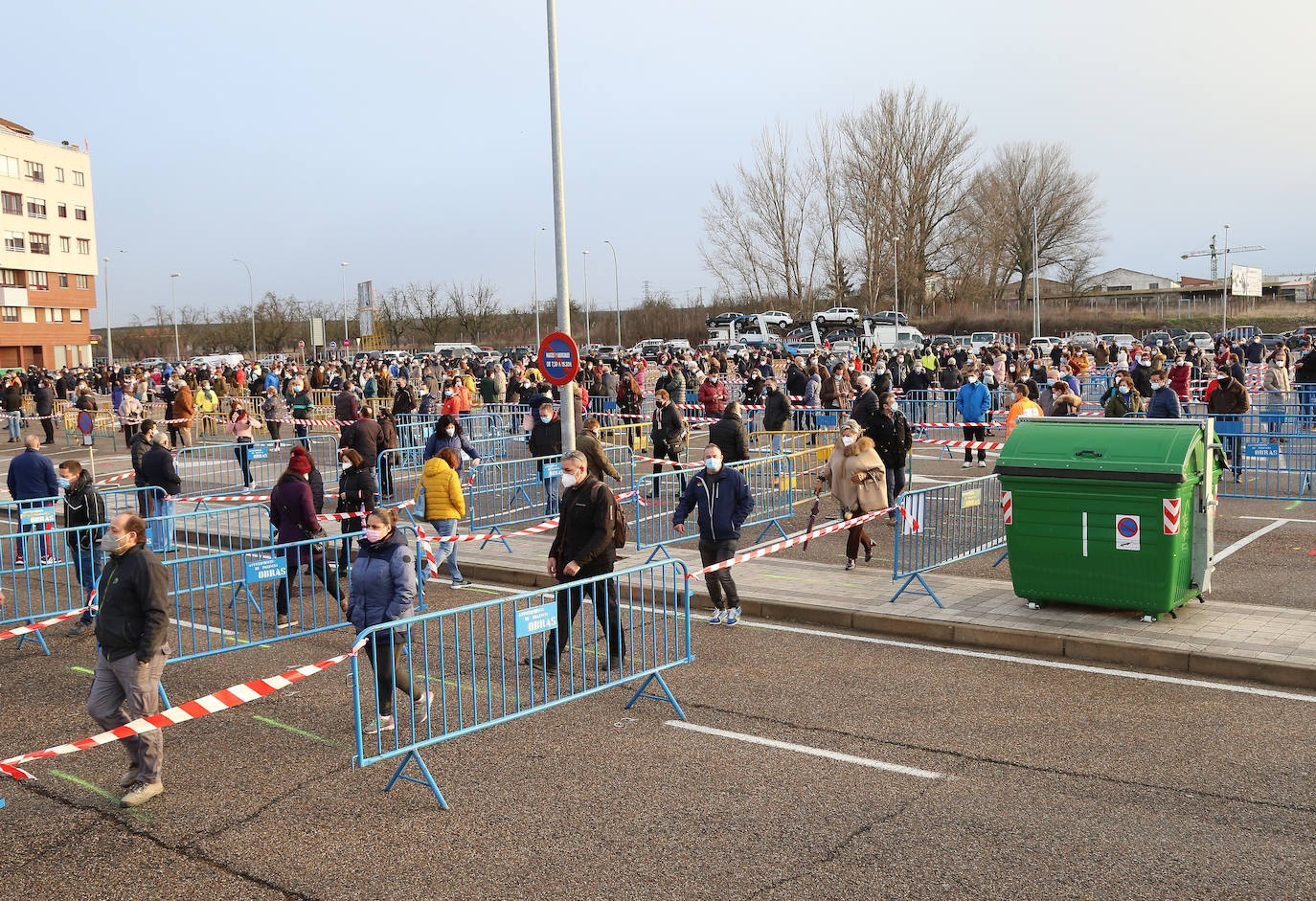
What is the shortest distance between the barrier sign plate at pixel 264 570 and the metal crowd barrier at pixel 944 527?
555cm

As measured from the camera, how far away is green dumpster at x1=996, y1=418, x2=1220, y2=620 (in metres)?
9.08

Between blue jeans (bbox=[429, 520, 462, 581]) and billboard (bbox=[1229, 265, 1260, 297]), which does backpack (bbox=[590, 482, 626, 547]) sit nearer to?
blue jeans (bbox=[429, 520, 462, 581])

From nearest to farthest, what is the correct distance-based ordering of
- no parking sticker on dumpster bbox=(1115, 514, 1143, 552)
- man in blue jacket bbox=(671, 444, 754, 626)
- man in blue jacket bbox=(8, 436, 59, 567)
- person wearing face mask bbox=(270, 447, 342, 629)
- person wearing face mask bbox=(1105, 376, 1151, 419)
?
no parking sticker on dumpster bbox=(1115, 514, 1143, 552) → man in blue jacket bbox=(671, 444, 754, 626) → person wearing face mask bbox=(270, 447, 342, 629) → man in blue jacket bbox=(8, 436, 59, 567) → person wearing face mask bbox=(1105, 376, 1151, 419)

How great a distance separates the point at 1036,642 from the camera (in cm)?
901

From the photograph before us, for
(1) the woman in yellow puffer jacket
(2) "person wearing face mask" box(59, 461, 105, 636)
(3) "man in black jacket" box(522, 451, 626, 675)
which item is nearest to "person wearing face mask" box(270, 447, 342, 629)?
Result: (1) the woman in yellow puffer jacket

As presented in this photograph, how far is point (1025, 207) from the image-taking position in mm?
84062

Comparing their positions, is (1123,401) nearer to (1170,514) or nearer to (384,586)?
(1170,514)

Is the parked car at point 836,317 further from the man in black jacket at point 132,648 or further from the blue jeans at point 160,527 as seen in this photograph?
the man in black jacket at point 132,648

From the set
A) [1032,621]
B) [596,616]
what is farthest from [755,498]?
[596,616]

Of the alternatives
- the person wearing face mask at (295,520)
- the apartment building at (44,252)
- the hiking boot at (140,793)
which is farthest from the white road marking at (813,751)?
the apartment building at (44,252)

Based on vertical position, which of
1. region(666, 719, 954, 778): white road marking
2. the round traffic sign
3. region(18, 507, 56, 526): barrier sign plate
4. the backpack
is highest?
the round traffic sign

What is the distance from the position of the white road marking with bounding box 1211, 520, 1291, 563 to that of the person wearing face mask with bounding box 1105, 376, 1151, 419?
230cm

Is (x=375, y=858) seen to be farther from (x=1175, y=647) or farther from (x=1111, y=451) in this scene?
(x=1111, y=451)

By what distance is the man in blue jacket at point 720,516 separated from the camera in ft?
32.1
